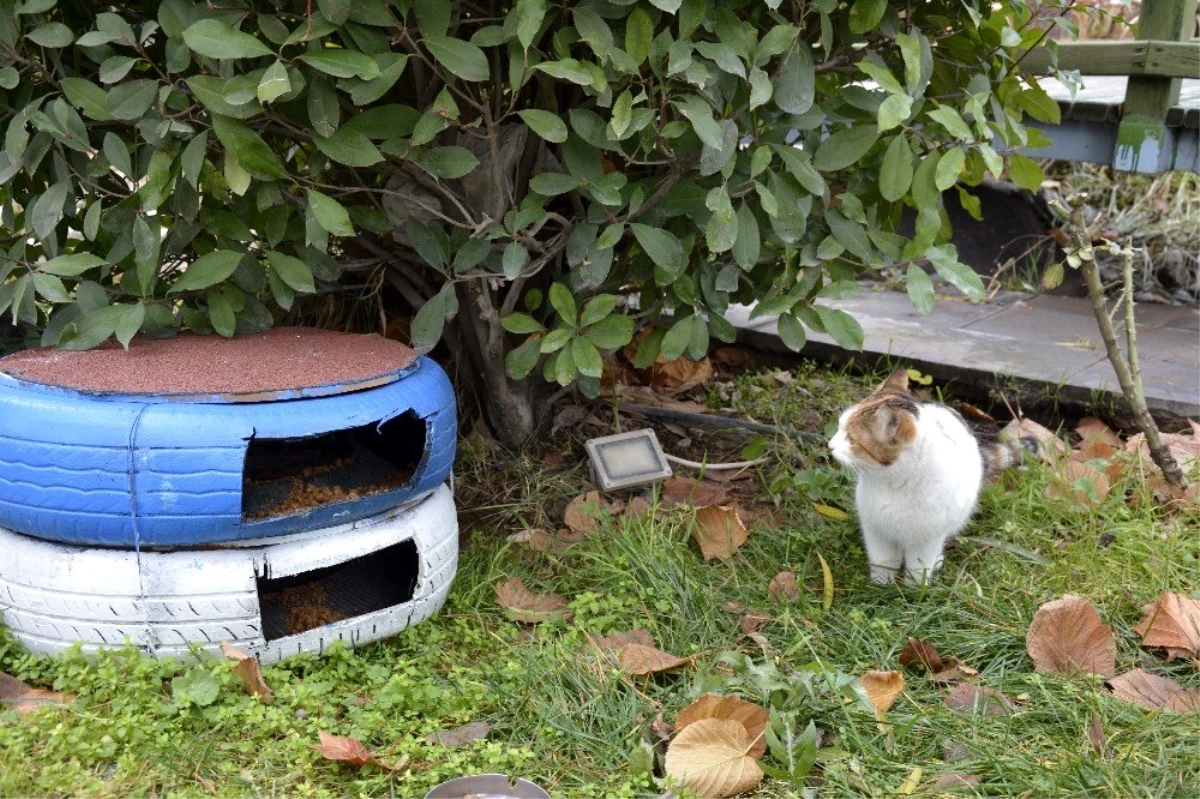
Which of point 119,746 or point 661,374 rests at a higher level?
point 119,746

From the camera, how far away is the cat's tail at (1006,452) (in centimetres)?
303

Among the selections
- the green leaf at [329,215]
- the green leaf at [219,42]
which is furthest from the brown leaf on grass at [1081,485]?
the green leaf at [219,42]

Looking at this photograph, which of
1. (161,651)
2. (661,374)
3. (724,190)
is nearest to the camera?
(161,651)

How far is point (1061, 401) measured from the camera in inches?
147

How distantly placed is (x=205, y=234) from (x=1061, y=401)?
2684mm

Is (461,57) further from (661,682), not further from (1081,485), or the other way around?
(1081,485)

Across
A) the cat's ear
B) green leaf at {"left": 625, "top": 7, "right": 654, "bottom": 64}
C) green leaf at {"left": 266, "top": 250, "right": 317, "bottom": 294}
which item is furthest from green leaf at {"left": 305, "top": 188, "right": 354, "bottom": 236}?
the cat's ear

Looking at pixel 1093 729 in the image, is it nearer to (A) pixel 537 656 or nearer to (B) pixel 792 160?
(A) pixel 537 656

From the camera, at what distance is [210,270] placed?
249 cm

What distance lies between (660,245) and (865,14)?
2.26ft

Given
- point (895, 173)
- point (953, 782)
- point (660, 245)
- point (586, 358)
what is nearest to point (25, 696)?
point (586, 358)

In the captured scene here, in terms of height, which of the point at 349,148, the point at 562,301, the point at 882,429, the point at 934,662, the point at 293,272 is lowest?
the point at 934,662

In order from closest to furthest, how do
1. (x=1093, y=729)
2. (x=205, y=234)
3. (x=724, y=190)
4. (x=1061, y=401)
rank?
(x=1093, y=729), (x=724, y=190), (x=205, y=234), (x=1061, y=401)

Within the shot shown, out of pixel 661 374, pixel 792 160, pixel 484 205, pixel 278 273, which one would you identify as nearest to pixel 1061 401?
pixel 661 374
